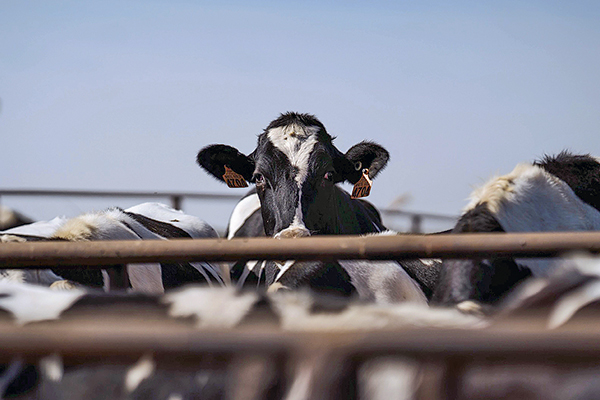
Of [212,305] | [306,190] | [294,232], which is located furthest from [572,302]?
[306,190]

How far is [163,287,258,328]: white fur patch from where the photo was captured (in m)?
0.96

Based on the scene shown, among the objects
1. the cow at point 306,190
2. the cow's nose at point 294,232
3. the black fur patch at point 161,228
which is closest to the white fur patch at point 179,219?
the black fur patch at point 161,228

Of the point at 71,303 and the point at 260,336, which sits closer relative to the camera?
the point at 260,336

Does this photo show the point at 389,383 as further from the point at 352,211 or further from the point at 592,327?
the point at 352,211

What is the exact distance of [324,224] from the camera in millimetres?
3590

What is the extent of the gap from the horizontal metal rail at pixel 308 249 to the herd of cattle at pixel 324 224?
0.10m

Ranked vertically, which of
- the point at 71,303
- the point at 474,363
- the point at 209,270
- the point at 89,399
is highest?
the point at 474,363

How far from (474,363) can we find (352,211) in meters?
3.35

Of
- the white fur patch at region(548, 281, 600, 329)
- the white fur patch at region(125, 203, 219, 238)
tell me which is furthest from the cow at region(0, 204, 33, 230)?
the white fur patch at region(548, 281, 600, 329)

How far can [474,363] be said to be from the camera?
0.75 meters

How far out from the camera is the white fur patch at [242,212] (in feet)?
16.7

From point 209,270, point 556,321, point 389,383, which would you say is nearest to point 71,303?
point 389,383

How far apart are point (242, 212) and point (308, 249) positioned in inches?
164

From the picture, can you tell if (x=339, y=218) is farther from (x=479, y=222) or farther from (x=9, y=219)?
(x=9, y=219)
